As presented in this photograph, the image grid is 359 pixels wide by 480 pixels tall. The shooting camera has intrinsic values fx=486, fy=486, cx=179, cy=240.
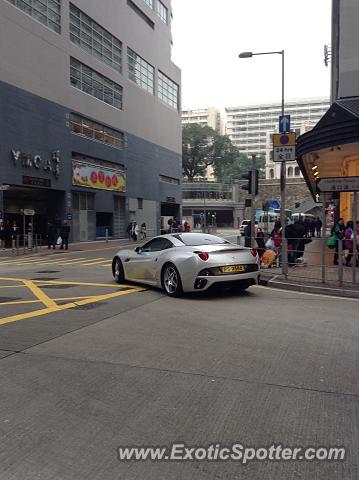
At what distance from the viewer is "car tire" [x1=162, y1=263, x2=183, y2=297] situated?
9805 mm

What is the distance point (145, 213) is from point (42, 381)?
43.4 meters

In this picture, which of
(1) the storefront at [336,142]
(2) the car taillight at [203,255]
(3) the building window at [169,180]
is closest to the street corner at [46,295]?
(2) the car taillight at [203,255]

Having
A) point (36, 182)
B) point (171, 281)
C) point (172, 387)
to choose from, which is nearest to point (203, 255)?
point (171, 281)

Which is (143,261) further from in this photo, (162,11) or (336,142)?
(162,11)

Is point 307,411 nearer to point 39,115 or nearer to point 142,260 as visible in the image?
point 142,260

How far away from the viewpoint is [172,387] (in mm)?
4480

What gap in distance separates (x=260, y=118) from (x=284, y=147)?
626 ft

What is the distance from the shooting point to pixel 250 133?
197750 mm

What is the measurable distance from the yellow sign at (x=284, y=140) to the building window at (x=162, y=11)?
137ft

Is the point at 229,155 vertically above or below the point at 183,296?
above

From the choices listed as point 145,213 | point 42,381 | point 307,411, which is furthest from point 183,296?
point 145,213

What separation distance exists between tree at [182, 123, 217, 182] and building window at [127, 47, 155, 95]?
49803mm

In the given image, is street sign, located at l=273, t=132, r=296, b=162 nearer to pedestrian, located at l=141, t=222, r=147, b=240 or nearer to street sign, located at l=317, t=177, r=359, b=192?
street sign, located at l=317, t=177, r=359, b=192

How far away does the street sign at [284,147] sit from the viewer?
43.1 feet
